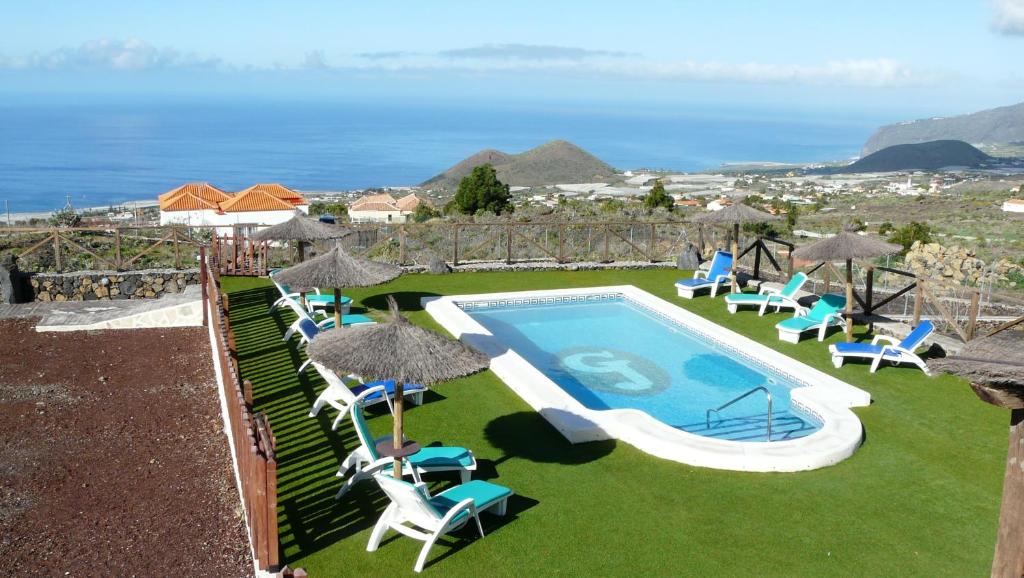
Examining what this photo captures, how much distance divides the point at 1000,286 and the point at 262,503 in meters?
21.4

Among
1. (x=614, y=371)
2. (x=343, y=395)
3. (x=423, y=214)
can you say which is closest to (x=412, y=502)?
(x=343, y=395)

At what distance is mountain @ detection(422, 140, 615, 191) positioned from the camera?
3674 inches

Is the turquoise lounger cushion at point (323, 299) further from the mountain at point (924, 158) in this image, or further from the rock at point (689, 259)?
the mountain at point (924, 158)

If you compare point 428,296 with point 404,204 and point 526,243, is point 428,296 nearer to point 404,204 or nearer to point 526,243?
point 526,243

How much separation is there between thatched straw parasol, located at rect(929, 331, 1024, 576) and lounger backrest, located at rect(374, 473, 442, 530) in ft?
11.4

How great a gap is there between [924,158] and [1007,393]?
122462 mm

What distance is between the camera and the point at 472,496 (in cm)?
627

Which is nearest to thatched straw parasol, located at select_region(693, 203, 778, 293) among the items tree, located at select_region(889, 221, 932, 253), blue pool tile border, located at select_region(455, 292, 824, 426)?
blue pool tile border, located at select_region(455, 292, 824, 426)

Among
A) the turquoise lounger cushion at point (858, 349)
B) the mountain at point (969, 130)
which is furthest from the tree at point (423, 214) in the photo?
the mountain at point (969, 130)

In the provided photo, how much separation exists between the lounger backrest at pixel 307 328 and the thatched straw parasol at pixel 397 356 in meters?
3.74

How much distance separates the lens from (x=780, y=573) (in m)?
5.81

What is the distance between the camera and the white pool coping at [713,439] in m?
7.61

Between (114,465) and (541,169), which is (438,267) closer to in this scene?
(114,465)

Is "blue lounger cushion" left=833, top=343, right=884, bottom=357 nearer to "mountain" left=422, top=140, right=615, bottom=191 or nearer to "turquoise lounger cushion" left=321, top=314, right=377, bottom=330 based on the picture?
"turquoise lounger cushion" left=321, top=314, right=377, bottom=330
